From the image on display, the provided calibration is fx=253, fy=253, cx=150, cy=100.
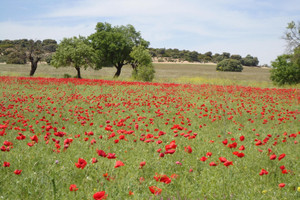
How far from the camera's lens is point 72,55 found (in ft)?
120

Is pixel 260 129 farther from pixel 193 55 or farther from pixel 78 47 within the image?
pixel 193 55

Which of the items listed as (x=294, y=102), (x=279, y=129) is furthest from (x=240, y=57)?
(x=279, y=129)

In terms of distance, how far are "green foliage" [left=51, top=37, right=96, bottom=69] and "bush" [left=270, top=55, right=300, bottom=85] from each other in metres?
27.0

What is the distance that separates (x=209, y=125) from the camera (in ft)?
29.2

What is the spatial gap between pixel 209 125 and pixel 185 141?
2.64m

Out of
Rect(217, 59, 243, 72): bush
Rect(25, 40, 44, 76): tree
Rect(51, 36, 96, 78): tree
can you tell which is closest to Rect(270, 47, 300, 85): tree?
Rect(51, 36, 96, 78): tree

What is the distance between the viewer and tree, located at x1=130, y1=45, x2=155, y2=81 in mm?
37281

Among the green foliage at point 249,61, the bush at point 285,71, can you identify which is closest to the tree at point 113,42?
the bush at point 285,71

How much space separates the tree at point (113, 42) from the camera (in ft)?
142

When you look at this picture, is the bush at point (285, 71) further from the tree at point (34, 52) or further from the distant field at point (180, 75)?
the tree at point (34, 52)

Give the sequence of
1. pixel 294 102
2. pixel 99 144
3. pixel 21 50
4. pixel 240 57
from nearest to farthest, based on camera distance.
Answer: pixel 99 144, pixel 294 102, pixel 21 50, pixel 240 57

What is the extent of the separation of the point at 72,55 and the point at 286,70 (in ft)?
99.1

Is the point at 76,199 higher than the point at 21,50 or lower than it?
lower

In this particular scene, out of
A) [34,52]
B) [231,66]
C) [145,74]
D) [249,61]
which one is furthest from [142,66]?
[249,61]
